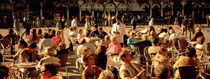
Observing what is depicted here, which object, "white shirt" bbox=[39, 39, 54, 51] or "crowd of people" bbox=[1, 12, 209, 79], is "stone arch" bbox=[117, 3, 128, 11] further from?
"white shirt" bbox=[39, 39, 54, 51]

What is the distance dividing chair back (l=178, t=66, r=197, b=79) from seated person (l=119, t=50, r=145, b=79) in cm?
81

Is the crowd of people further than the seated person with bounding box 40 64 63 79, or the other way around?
the crowd of people

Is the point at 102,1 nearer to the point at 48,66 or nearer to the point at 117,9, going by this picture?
the point at 117,9

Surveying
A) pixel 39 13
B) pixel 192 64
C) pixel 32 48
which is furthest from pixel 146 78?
pixel 39 13

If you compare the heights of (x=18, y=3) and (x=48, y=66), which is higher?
(x=18, y=3)

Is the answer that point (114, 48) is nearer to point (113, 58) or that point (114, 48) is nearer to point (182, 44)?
point (113, 58)

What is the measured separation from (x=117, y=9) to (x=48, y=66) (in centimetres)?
3759

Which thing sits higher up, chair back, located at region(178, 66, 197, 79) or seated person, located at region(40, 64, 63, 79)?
seated person, located at region(40, 64, 63, 79)

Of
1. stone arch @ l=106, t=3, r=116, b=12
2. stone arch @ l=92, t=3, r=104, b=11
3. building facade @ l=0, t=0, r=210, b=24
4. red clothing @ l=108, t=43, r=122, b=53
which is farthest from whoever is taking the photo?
stone arch @ l=106, t=3, r=116, b=12

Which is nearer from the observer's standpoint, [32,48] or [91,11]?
[32,48]

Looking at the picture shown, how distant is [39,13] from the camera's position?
39188mm

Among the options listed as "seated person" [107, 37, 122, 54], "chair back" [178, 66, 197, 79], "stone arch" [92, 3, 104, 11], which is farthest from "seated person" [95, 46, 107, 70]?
"stone arch" [92, 3, 104, 11]

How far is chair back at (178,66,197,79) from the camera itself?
5.50 m

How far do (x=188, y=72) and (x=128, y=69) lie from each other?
1.19m
